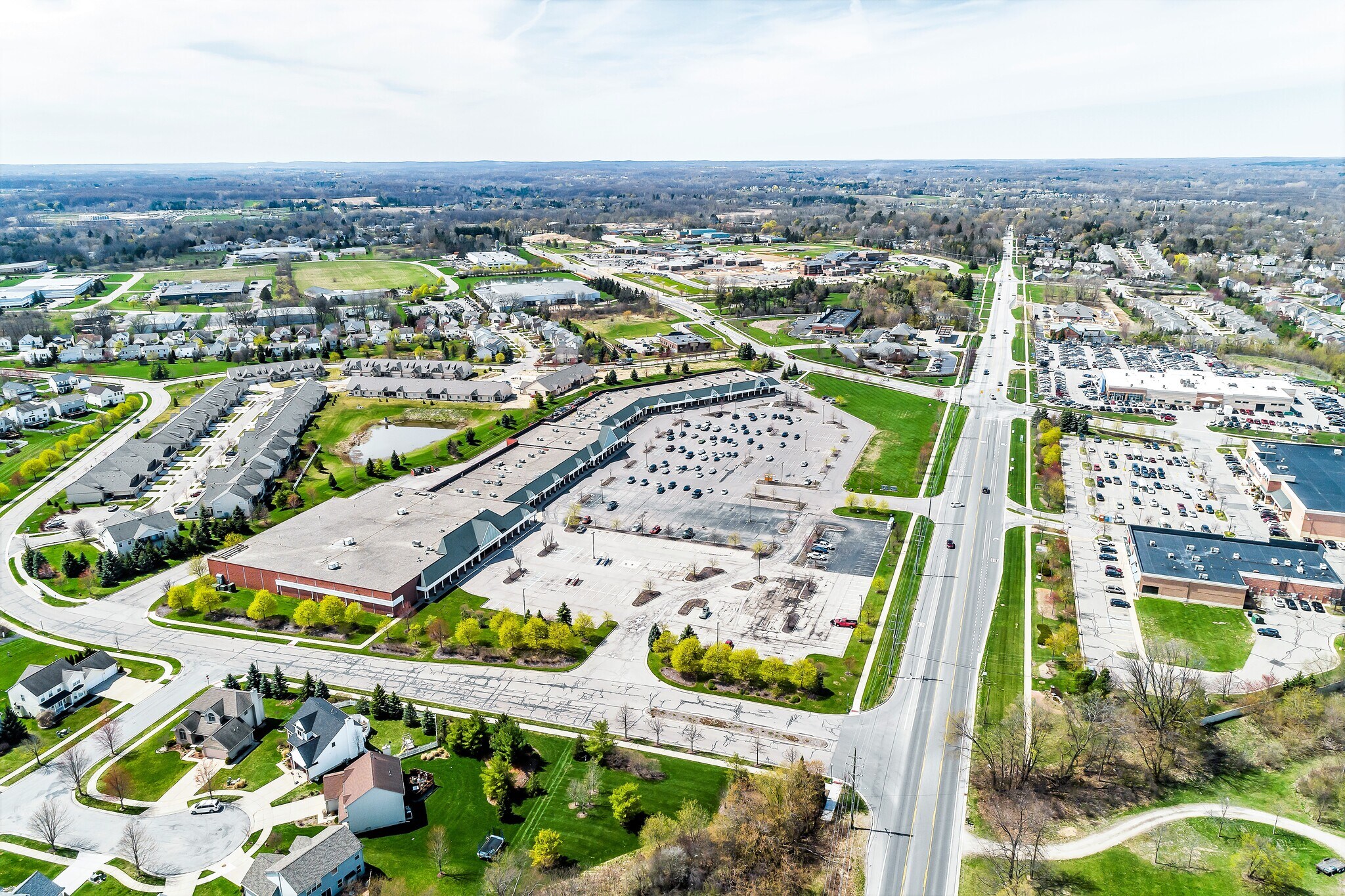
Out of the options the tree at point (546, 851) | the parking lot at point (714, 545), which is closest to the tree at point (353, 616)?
the parking lot at point (714, 545)

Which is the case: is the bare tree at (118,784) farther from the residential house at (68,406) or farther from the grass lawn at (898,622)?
the residential house at (68,406)

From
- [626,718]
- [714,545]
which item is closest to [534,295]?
[714,545]

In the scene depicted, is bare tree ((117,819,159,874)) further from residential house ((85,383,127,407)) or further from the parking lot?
residential house ((85,383,127,407))

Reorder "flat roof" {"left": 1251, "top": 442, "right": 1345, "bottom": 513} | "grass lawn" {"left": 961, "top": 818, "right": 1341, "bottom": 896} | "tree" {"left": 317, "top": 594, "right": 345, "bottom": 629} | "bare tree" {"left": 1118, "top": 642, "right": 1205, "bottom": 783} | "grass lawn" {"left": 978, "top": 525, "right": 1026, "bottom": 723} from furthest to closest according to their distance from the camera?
1. "flat roof" {"left": 1251, "top": 442, "right": 1345, "bottom": 513}
2. "tree" {"left": 317, "top": 594, "right": 345, "bottom": 629}
3. "grass lawn" {"left": 978, "top": 525, "right": 1026, "bottom": 723}
4. "bare tree" {"left": 1118, "top": 642, "right": 1205, "bottom": 783}
5. "grass lawn" {"left": 961, "top": 818, "right": 1341, "bottom": 896}

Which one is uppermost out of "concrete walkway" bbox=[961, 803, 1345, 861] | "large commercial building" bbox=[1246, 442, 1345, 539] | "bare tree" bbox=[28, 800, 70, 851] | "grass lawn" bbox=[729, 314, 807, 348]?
"grass lawn" bbox=[729, 314, 807, 348]

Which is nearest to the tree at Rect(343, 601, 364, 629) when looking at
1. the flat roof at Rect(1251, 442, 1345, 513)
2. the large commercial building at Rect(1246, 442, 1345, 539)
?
the large commercial building at Rect(1246, 442, 1345, 539)

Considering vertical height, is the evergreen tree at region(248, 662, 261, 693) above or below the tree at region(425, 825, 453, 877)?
above

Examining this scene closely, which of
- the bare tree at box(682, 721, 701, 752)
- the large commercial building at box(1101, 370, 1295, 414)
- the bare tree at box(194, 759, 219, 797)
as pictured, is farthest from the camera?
the large commercial building at box(1101, 370, 1295, 414)
